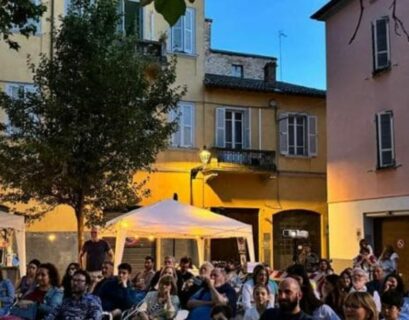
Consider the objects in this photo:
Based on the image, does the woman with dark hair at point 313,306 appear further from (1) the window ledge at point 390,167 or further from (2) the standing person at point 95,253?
(1) the window ledge at point 390,167

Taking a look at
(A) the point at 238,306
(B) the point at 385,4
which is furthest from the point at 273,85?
(A) the point at 238,306

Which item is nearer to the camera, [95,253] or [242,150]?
[95,253]

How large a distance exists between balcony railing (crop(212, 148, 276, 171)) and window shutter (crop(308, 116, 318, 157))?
187 centimetres

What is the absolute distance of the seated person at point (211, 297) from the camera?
860cm

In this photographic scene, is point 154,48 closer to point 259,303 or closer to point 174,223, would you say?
point 174,223

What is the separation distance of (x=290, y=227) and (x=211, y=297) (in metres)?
15.4

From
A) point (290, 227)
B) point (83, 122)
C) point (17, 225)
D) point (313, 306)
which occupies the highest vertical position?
point (83, 122)

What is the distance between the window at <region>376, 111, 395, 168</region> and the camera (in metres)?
18.4

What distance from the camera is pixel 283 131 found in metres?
24.3

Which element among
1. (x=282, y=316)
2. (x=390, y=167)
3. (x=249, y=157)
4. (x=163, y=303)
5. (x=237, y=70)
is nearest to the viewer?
(x=282, y=316)

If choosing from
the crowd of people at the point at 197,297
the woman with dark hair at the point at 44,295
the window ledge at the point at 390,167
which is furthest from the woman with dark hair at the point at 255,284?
the window ledge at the point at 390,167

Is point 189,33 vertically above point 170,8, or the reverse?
point 189,33

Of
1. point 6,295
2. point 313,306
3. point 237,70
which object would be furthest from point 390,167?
point 237,70

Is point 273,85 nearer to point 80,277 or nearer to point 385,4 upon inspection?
point 385,4
